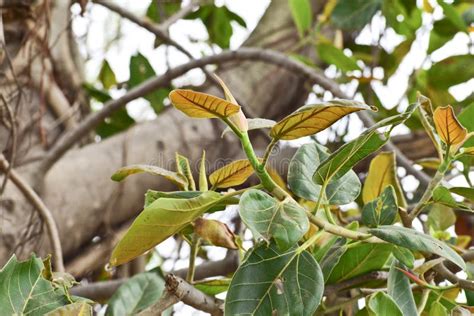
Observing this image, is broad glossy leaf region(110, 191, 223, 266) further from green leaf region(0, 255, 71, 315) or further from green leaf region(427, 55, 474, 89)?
green leaf region(427, 55, 474, 89)

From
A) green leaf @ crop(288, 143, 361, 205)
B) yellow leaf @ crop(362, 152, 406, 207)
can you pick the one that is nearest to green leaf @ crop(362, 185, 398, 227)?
green leaf @ crop(288, 143, 361, 205)

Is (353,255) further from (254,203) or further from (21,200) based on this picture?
(21,200)

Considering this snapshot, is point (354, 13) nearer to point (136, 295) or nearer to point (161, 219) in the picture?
point (136, 295)

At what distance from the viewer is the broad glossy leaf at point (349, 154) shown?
0.47 m

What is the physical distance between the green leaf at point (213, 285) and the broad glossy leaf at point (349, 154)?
5.2 inches

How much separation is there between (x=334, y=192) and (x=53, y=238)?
0.35 meters

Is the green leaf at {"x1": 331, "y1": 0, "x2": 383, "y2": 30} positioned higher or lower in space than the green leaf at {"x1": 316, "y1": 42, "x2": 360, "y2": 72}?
higher

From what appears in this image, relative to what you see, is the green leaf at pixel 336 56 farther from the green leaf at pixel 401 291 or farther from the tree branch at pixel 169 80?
the green leaf at pixel 401 291

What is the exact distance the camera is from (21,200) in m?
1.00

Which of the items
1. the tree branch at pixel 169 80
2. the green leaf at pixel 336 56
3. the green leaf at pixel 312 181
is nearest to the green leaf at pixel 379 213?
the green leaf at pixel 312 181

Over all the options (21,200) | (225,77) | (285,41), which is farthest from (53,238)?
(285,41)

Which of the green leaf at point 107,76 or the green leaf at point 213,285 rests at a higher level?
the green leaf at point 107,76

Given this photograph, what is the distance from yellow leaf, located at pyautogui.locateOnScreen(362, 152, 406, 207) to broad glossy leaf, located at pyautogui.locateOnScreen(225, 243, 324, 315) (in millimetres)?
210

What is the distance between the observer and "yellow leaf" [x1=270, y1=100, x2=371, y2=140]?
1.50 ft
